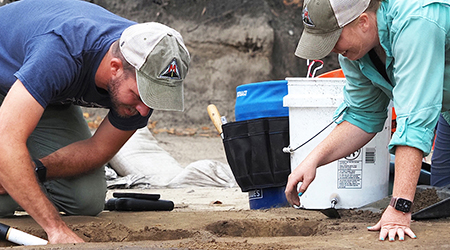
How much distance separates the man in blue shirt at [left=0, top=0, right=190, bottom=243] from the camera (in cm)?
242

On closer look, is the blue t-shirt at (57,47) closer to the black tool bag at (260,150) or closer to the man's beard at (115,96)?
the man's beard at (115,96)

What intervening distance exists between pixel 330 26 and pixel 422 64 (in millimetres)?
392

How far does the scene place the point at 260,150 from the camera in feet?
10.8

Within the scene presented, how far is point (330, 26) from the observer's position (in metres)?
2.21

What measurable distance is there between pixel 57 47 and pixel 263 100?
1285 mm

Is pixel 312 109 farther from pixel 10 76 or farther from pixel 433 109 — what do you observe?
pixel 10 76

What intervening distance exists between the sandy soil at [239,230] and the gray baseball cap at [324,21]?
80 cm

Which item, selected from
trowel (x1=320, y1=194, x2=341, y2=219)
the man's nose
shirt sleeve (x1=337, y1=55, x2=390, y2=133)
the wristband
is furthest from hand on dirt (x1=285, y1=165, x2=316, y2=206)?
the wristband

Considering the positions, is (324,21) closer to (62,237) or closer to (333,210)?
(333,210)

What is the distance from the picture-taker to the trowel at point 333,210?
2.89 m

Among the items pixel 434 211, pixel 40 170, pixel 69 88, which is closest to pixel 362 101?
pixel 434 211

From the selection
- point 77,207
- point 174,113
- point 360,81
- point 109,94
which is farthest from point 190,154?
point 360,81

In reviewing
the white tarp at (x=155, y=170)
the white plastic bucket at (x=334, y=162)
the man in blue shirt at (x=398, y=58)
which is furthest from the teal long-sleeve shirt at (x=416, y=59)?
the white tarp at (x=155, y=170)

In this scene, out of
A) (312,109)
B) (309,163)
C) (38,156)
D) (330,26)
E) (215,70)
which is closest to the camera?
(330,26)
